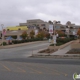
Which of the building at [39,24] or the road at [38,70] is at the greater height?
the building at [39,24]

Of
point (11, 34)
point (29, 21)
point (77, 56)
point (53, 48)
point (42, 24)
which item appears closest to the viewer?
point (77, 56)

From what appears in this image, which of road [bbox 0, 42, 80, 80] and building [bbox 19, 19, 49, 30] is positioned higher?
building [bbox 19, 19, 49, 30]

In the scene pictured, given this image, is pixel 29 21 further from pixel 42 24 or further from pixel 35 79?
pixel 35 79

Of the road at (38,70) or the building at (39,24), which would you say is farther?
the building at (39,24)

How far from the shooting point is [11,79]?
34.3 ft

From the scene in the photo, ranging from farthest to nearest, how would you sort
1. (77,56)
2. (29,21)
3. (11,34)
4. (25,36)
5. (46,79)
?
(29,21) → (11,34) → (25,36) → (77,56) → (46,79)

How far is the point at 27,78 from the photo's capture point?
35.0 feet

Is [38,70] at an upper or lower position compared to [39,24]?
lower

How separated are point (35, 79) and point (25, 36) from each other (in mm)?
71420

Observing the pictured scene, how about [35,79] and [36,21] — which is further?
[36,21]

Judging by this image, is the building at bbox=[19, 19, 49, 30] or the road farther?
the building at bbox=[19, 19, 49, 30]

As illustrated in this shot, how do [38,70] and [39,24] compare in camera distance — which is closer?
[38,70]

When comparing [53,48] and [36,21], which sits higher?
[36,21]

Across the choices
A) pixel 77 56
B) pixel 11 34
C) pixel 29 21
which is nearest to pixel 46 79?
pixel 77 56
